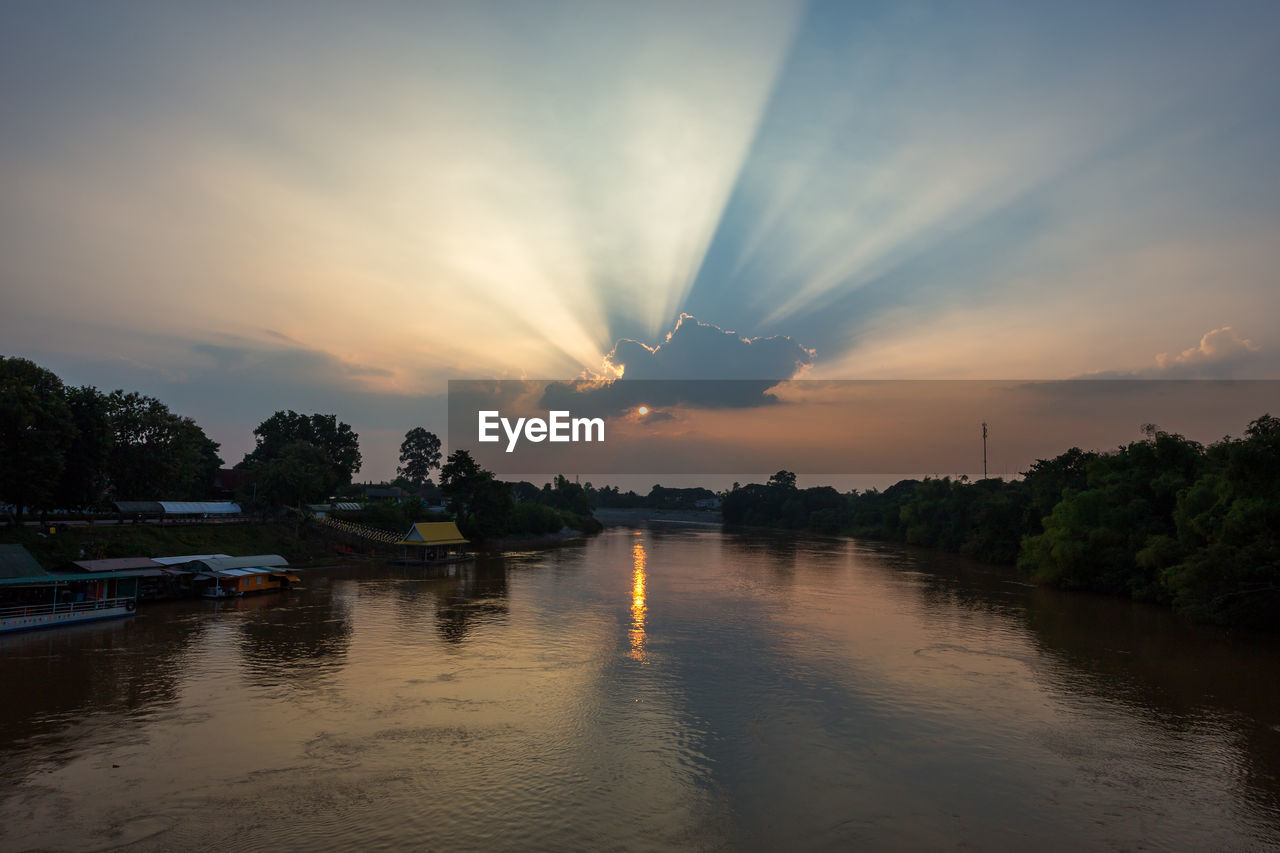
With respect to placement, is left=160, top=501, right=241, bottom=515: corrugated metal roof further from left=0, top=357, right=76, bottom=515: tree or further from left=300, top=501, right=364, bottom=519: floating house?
left=0, top=357, right=76, bottom=515: tree

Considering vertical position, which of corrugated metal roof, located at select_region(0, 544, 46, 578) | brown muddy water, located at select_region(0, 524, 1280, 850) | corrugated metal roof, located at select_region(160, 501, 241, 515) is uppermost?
corrugated metal roof, located at select_region(160, 501, 241, 515)

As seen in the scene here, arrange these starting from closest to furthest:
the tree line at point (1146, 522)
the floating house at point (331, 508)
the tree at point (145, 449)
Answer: the tree line at point (1146, 522) < the tree at point (145, 449) < the floating house at point (331, 508)

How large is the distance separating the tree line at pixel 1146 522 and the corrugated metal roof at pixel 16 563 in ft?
205

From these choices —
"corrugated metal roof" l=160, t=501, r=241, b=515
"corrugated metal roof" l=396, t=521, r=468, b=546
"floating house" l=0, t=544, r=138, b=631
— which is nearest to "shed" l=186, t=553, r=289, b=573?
"floating house" l=0, t=544, r=138, b=631

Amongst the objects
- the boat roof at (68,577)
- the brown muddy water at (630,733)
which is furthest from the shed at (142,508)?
the boat roof at (68,577)

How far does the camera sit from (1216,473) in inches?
1756

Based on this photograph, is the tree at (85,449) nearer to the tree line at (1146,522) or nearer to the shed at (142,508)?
the shed at (142,508)

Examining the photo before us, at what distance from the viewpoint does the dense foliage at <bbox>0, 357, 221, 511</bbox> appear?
132 feet

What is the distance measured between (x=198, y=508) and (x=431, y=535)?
23.2 metres

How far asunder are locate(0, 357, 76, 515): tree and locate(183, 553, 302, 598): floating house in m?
9.75

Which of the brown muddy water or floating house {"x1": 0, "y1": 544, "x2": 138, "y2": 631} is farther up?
floating house {"x1": 0, "y1": 544, "x2": 138, "y2": 631}

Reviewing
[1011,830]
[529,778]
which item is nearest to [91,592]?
[529,778]

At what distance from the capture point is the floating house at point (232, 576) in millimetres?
45188

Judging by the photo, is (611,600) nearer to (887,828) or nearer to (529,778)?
(529,778)
